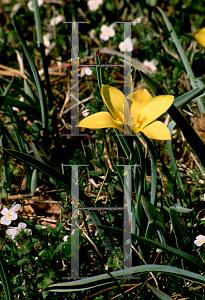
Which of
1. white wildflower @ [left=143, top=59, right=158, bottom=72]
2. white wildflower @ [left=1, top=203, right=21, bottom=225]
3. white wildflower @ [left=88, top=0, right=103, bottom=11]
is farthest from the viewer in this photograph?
white wildflower @ [left=88, top=0, right=103, bottom=11]

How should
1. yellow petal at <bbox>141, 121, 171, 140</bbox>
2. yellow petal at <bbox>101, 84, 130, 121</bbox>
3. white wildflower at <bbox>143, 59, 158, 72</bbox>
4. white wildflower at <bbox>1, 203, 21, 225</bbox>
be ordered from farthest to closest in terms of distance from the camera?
white wildflower at <bbox>143, 59, 158, 72</bbox>
white wildflower at <bbox>1, 203, 21, 225</bbox>
yellow petal at <bbox>101, 84, 130, 121</bbox>
yellow petal at <bbox>141, 121, 171, 140</bbox>

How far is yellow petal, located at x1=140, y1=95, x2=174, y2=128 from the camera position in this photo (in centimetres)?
84

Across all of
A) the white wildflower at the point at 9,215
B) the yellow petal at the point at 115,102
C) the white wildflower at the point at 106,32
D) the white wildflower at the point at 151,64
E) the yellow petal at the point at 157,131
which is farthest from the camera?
the white wildflower at the point at 106,32

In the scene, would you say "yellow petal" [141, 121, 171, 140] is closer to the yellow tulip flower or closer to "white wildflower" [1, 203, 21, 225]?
the yellow tulip flower

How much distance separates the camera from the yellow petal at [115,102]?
94 centimetres

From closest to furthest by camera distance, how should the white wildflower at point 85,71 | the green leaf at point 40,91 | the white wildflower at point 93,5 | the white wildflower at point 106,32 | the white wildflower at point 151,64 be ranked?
the green leaf at point 40,91
the white wildflower at point 85,71
the white wildflower at point 151,64
the white wildflower at point 106,32
the white wildflower at point 93,5

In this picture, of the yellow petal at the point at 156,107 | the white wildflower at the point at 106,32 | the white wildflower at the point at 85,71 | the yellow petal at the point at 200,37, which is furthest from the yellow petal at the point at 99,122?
the white wildflower at the point at 106,32

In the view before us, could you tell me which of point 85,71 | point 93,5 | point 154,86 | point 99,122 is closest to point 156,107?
point 154,86

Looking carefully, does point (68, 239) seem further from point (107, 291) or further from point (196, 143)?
point (196, 143)

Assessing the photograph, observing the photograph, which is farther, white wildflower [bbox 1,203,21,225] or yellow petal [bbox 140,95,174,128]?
white wildflower [bbox 1,203,21,225]

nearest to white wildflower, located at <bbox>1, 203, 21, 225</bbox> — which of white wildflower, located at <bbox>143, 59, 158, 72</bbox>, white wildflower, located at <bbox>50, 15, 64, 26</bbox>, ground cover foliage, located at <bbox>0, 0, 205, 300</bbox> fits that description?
ground cover foliage, located at <bbox>0, 0, 205, 300</bbox>

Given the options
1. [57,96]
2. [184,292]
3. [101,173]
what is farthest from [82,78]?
[184,292]

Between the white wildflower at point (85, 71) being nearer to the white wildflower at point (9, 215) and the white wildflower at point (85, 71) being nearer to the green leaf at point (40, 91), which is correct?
the green leaf at point (40, 91)

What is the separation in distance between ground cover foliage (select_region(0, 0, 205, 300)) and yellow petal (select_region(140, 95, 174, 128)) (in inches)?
1.4
